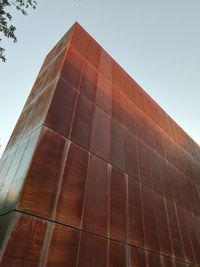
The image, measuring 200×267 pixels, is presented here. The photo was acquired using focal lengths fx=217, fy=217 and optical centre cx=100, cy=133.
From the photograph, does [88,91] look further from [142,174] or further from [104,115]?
[142,174]

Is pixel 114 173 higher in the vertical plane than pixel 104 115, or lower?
lower

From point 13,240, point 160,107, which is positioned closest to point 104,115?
point 13,240

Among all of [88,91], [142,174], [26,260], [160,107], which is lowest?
[26,260]

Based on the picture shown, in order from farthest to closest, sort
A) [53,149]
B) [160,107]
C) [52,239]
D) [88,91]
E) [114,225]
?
[160,107], [88,91], [114,225], [53,149], [52,239]

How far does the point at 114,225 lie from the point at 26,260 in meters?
3.29

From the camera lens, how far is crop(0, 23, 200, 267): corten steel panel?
219 inches

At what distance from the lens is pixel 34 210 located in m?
5.48

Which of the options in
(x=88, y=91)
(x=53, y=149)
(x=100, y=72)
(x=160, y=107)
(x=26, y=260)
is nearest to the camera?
(x=26, y=260)

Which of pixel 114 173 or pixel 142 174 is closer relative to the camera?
pixel 114 173

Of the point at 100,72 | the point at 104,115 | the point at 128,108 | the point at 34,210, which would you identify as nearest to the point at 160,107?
the point at 128,108

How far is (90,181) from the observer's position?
744 cm

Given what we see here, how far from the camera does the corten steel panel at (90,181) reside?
18.2 feet

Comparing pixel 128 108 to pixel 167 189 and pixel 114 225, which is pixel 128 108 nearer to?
pixel 167 189

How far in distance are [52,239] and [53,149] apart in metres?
2.59
